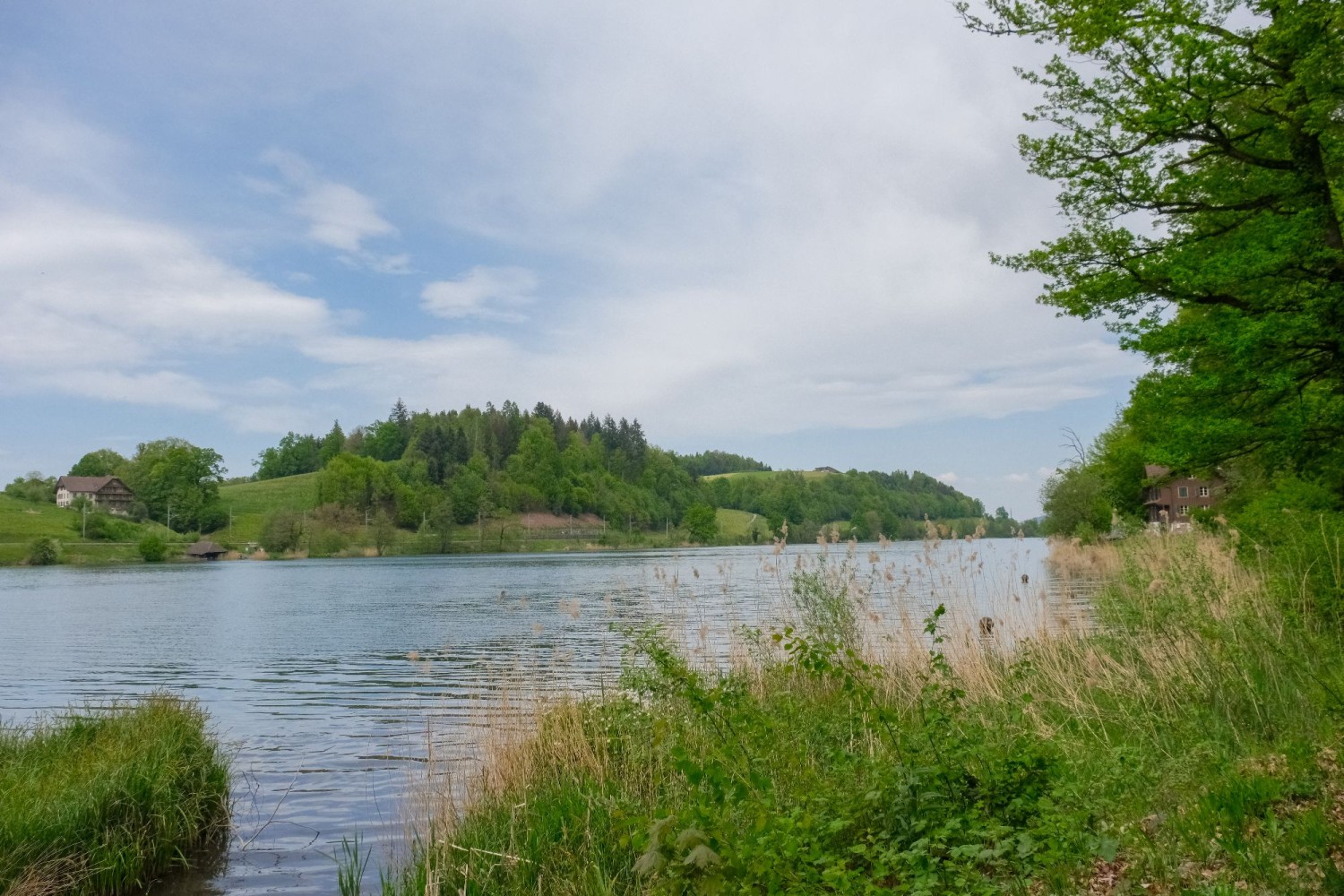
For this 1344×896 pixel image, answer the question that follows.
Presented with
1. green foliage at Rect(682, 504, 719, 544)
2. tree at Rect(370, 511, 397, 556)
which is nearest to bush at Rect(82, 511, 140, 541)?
tree at Rect(370, 511, 397, 556)

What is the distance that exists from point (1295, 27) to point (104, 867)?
1580 cm

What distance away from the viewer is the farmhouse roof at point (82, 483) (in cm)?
13838

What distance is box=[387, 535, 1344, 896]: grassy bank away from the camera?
4719mm

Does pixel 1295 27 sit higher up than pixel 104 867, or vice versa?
pixel 1295 27

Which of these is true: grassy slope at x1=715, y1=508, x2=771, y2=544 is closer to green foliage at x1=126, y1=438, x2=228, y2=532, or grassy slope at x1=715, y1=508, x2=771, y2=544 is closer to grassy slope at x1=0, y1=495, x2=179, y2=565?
green foliage at x1=126, y1=438, x2=228, y2=532

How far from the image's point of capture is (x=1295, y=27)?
11.2 m

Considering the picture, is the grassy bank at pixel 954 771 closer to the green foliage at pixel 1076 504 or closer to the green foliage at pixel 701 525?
the green foliage at pixel 1076 504

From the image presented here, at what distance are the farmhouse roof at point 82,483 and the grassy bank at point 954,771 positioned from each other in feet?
512

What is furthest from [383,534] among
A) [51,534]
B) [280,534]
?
[51,534]

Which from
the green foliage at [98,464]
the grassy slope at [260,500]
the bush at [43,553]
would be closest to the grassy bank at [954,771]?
the bush at [43,553]

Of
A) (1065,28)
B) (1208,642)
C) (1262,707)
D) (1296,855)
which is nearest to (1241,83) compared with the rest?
(1065,28)

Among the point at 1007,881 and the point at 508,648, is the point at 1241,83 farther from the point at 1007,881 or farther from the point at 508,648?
the point at 508,648

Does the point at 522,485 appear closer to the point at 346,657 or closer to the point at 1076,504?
the point at 1076,504

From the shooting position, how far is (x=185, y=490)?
454 feet
